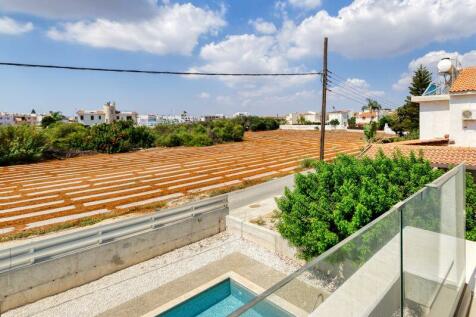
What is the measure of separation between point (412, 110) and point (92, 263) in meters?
51.4

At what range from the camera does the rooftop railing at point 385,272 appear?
2498mm

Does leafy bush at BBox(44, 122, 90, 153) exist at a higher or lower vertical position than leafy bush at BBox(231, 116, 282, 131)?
lower

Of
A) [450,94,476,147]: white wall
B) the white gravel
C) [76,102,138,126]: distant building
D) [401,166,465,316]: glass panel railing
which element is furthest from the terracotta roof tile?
[76,102,138,126]: distant building

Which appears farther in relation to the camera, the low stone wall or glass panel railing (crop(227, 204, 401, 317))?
the low stone wall

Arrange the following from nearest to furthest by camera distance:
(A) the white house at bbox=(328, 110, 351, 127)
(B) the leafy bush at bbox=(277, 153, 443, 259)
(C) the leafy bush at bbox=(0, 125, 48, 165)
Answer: (B) the leafy bush at bbox=(277, 153, 443, 259) < (C) the leafy bush at bbox=(0, 125, 48, 165) < (A) the white house at bbox=(328, 110, 351, 127)

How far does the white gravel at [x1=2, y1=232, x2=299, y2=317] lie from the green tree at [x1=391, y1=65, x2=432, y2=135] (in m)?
44.8

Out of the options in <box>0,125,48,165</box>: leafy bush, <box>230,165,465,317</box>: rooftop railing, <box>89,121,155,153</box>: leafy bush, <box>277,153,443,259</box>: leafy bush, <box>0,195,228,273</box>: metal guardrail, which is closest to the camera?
<box>230,165,465,317</box>: rooftop railing

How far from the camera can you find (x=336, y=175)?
9711mm

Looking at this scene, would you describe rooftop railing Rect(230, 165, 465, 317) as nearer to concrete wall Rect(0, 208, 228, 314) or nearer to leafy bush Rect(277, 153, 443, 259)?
leafy bush Rect(277, 153, 443, 259)

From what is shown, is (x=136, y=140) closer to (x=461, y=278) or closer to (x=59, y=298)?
(x=59, y=298)

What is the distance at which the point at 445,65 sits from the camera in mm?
21375

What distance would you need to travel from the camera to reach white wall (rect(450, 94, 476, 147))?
17.8 m

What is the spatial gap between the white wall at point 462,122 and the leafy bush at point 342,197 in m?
10.2

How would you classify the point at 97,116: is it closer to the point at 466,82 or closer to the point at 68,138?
the point at 68,138
